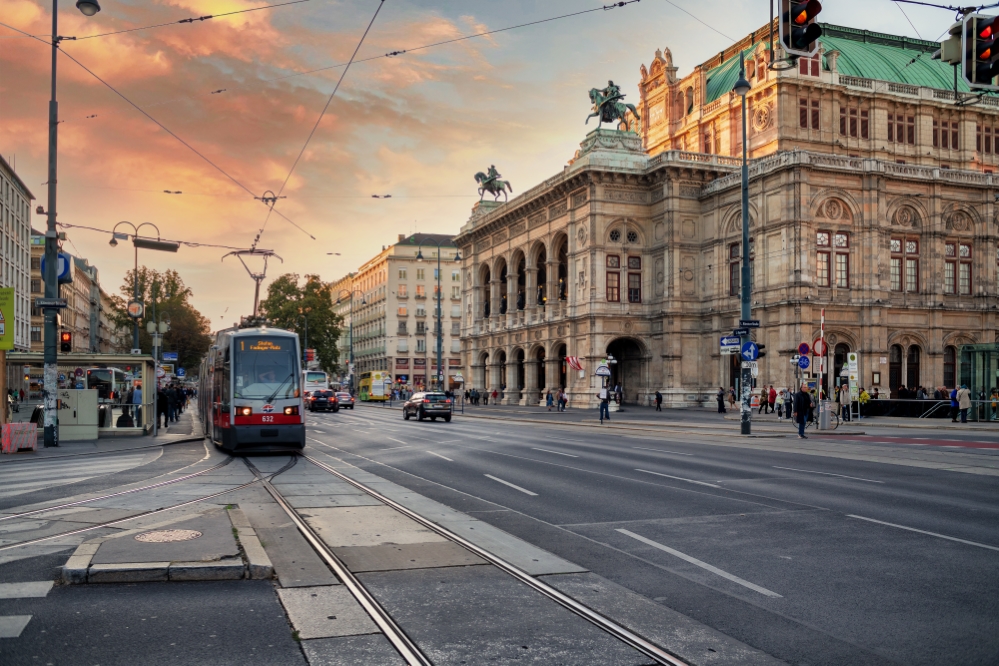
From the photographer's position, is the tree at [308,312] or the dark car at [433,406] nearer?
the dark car at [433,406]

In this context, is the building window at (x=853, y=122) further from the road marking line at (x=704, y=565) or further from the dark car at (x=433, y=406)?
the road marking line at (x=704, y=565)

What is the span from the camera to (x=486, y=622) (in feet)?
20.2

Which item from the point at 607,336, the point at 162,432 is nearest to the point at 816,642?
the point at 162,432

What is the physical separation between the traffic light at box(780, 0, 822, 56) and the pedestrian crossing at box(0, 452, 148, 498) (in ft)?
43.5

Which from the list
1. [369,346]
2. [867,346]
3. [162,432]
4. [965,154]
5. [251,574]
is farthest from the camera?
[369,346]

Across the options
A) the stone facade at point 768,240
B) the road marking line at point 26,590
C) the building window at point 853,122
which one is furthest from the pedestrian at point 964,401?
the road marking line at point 26,590

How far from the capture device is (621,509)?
1186cm

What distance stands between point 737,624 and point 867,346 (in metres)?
50.8

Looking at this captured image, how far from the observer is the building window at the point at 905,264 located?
54.8m

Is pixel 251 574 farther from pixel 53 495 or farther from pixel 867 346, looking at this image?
pixel 867 346

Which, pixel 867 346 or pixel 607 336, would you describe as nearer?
pixel 867 346

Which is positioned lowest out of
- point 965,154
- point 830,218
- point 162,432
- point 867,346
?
point 162,432

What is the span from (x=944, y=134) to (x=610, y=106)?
85.1ft

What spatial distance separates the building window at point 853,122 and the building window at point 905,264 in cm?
1097
